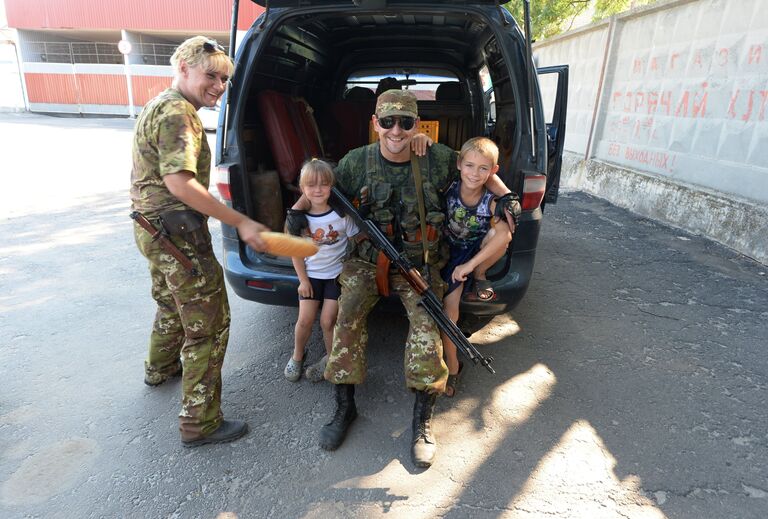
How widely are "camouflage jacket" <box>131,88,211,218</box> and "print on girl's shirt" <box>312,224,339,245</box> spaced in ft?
1.87

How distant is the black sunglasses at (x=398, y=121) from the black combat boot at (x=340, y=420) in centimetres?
124

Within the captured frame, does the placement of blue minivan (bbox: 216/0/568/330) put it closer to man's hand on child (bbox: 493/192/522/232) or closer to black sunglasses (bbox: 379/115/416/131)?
man's hand on child (bbox: 493/192/522/232)

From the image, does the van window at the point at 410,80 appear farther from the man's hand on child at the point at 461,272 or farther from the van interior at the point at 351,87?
the man's hand on child at the point at 461,272

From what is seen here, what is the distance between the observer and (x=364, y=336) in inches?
90.6

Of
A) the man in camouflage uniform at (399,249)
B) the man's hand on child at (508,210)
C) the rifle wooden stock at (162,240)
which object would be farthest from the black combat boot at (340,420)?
the man's hand on child at (508,210)

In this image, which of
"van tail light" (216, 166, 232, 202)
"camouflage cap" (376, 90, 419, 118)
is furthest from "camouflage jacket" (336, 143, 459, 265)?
"van tail light" (216, 166, 232, 202)

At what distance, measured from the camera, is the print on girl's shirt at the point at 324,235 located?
7.68 ft

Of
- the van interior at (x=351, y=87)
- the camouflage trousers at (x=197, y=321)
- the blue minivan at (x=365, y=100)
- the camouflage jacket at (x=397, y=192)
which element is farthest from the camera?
the van interior at (x=351, y=87)

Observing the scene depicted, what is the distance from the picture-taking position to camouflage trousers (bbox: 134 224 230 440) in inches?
77.5

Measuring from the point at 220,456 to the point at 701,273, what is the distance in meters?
4.12

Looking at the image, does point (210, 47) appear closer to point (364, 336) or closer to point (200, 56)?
point (200, 56)

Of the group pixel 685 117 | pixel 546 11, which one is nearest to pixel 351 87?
pixel 685 117

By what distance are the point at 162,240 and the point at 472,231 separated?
4.64 ft

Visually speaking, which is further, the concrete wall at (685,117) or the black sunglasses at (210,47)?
the concrete wall at (685,117)
